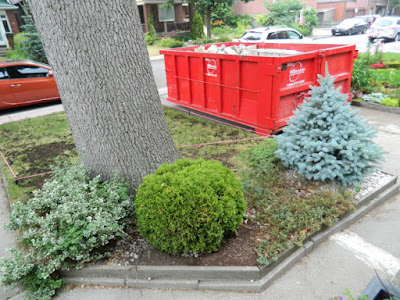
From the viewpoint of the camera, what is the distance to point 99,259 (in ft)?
10.6

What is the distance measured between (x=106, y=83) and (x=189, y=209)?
1727 mm

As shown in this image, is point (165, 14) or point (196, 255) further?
point (165, 14)

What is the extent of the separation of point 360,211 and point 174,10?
3455 cm

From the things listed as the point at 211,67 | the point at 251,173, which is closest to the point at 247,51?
the point at 211,67

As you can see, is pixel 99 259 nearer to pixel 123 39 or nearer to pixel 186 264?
pixel 186 264

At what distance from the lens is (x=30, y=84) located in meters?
9.61

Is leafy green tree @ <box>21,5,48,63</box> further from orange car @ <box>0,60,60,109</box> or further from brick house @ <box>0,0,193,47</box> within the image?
brick house @ <box>0,0,193,47</box>

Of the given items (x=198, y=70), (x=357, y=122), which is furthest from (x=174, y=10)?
(x=357, y=122)

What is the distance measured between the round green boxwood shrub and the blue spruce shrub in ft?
4.80

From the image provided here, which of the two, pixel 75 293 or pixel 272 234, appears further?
pixel 272 234

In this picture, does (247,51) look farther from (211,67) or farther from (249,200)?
(249,200)

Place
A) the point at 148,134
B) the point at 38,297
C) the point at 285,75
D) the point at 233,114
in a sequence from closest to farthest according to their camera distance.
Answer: the point at 38,297 → the point at 148,134 → the point at 285,75 → the point at 233,114

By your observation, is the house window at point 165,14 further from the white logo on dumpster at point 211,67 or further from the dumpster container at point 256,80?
the white logo on dumpster at point 211,67

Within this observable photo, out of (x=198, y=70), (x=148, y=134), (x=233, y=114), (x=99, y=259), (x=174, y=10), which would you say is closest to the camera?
(x=99, y=259)
